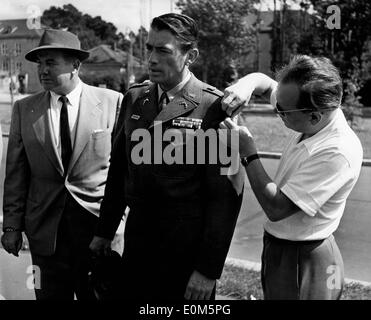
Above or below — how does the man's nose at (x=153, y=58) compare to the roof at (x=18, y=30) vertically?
below

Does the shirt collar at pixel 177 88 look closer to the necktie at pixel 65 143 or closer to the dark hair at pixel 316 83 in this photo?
the dark hair at pixel 316 83

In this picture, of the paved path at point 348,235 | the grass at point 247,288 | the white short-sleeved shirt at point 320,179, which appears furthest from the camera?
the paved path at point 348,235

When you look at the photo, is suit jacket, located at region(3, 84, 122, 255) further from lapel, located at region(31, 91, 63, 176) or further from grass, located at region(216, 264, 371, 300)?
grass, located at region(216, 264, 371, 300)

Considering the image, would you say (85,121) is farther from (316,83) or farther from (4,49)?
(4,49)

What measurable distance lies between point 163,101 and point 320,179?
78cm

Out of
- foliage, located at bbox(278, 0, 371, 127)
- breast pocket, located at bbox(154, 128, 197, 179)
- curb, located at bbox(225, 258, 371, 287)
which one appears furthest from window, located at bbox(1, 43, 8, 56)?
breast pocket, located at bbox(154, 128, 197, 179)

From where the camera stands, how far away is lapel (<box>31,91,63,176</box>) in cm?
285

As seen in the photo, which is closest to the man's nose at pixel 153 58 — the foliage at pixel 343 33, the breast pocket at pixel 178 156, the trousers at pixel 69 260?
the breast pocket at pixel 178 156

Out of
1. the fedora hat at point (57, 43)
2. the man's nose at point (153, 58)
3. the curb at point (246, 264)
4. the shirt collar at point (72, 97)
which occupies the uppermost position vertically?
the fedora hat at point (57, 43)

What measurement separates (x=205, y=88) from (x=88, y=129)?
850mm

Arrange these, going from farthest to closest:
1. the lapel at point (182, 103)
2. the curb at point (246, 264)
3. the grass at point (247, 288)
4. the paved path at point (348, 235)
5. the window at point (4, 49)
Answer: the window at point (4, 49), the paved path at point (348, 235), the curb at point (246, 264), the grass at point (247, 288), the lapel at point (182, 103)

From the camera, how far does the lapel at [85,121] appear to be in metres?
2.88

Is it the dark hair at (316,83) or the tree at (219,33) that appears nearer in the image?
the dark hair at (316,83)

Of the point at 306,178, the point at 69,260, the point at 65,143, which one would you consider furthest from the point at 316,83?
the point at 69,260
